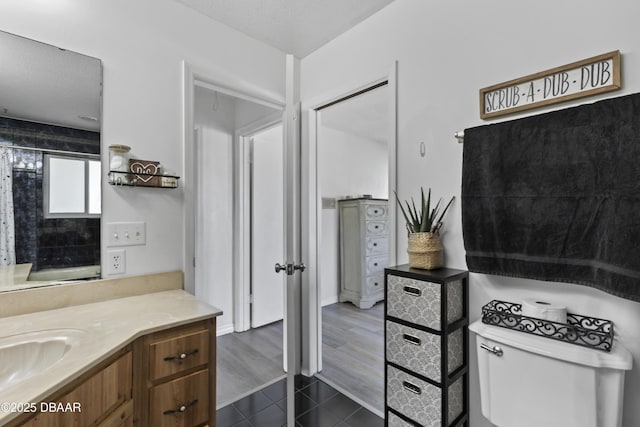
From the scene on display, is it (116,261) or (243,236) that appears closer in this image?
(116,261)

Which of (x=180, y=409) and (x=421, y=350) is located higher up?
(x=421, y=350)

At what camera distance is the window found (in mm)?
1312

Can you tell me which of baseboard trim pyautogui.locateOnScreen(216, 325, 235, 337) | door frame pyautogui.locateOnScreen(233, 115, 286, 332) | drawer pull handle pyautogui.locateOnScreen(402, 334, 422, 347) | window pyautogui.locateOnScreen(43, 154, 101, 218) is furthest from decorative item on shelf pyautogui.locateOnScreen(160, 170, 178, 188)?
baseboard trim pyautogui.locateOnScreen(216, 325, 235, 337)

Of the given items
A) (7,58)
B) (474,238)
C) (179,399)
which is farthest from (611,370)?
(7,58)

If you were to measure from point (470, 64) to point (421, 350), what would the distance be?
131 cm

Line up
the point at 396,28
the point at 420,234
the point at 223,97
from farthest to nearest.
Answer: the point at 223,97
the point at 396,28
the point at 420,234

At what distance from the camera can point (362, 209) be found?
12.4ft

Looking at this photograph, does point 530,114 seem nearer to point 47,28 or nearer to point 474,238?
point 474,238

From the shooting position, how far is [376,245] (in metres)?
3.92

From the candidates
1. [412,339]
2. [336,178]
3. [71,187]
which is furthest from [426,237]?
[336,178]

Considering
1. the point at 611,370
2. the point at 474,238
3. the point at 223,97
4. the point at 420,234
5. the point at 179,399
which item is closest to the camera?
the point at 611,370

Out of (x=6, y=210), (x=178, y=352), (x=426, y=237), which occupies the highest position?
(x=6, y=210)

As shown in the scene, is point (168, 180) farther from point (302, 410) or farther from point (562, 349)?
point (562, 349)

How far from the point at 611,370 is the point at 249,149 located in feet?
8.64
